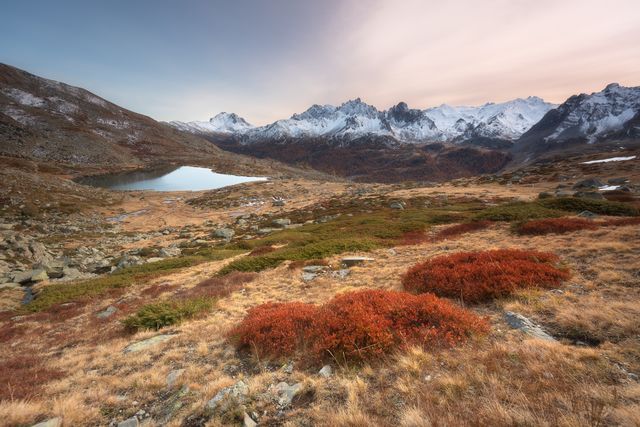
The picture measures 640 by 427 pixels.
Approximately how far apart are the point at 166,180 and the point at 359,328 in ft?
401

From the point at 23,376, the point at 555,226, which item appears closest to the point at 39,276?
the point at 23,376

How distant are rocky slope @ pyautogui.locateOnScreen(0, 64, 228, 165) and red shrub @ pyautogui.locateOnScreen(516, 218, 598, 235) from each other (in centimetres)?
15410

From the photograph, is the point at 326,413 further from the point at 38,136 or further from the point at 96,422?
the point at 38,136

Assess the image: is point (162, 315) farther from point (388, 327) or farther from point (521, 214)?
point (521, 214)

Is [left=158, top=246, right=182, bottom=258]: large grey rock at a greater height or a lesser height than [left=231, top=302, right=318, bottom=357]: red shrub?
lesser

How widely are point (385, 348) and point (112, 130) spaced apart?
222 meters

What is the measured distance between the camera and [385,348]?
21.5 feet

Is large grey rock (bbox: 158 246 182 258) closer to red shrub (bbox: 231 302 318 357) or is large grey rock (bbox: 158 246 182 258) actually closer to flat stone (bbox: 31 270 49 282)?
flat stone (bbox: 31 270 49 282)

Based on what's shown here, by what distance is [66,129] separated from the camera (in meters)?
140

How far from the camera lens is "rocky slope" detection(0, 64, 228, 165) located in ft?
396

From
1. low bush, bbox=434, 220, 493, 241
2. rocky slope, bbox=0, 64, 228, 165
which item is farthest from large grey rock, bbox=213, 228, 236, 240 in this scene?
rocky slope, bbox=0, 64, 228, 165

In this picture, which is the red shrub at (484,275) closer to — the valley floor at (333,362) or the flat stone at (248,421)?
the valley floor at (333,362)

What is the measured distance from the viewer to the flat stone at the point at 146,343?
9.49 m

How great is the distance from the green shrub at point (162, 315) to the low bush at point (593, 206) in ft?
103
